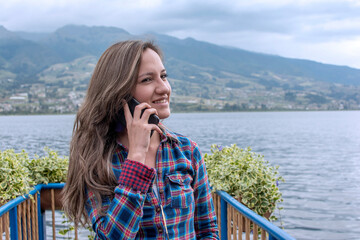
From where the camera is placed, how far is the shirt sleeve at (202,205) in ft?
6.11

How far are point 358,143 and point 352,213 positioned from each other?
1483 inches

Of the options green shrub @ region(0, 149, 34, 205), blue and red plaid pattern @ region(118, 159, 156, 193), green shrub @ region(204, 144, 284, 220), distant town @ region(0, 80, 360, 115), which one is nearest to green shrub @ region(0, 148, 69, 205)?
green shrub @ region(0, 149, 34, 205)

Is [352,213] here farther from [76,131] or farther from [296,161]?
[76,131]

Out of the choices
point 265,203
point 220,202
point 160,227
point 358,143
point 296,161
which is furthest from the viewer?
point 358,143

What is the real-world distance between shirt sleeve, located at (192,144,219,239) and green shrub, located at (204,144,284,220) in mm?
1377

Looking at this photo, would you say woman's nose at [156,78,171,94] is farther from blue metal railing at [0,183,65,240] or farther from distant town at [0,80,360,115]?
distant town at [0,80,360,115]

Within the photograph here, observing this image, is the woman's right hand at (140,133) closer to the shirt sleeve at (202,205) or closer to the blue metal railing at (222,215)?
the shirt sleeve at (202,205)

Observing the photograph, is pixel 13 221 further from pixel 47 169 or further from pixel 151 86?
pixel 151 86

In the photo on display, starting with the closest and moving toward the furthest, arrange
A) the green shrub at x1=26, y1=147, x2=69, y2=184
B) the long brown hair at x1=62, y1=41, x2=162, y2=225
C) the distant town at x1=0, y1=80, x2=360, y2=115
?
the long brown hair at x1=62, y1=41, x2=162, y2=225
the green shrub at x1=26, y1=147, x2=69, y2=184
the distant town at x1=0, y1=80, x2=360, y2=115

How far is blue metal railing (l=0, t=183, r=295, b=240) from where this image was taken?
71.3 inches

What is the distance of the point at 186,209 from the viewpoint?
5.67 ft

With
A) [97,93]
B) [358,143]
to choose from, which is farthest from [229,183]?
[358,143]

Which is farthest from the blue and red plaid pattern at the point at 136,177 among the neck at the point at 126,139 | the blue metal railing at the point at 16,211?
the blue metal railing at the point at 16,211

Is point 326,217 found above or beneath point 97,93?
beneath
